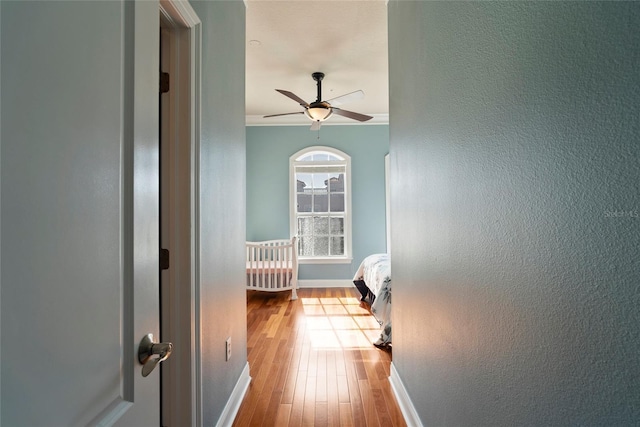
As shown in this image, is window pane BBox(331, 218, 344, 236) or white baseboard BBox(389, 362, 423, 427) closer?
white baseboard BBox(389, 362, 423, 427)

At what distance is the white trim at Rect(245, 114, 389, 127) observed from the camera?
5.52 metres

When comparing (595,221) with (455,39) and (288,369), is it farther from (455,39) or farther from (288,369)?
(288,369)

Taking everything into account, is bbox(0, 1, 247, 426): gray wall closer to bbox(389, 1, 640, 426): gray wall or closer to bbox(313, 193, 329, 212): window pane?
bbox(389, 1, 640, 426): gray wall

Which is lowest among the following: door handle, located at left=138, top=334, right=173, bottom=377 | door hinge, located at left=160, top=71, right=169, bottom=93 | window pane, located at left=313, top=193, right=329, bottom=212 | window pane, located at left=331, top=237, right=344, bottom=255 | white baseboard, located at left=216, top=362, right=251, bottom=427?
white baseboard, located at left=216, top=362, right=251, bottom=427

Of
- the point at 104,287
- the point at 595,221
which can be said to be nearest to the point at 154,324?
the point at 104,287

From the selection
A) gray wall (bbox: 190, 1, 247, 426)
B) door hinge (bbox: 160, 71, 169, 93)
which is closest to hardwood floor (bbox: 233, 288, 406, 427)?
gray wall (bbox: 190, 1, 247, 426)

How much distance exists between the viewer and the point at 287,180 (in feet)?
18.6

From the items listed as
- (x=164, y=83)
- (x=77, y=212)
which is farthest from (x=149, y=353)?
(x=164, y=83)

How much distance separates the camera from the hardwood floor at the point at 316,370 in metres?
1.99

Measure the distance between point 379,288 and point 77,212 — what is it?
10.2 feet

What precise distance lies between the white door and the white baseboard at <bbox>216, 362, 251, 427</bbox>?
1227 millimetres

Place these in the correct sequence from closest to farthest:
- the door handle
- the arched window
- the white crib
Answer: the door handle < the white crib < the arched window

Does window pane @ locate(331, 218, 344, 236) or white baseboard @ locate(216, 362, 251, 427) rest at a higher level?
window pane @ locate(331, 218, 344, 236)

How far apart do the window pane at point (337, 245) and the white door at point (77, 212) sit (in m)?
4.96
